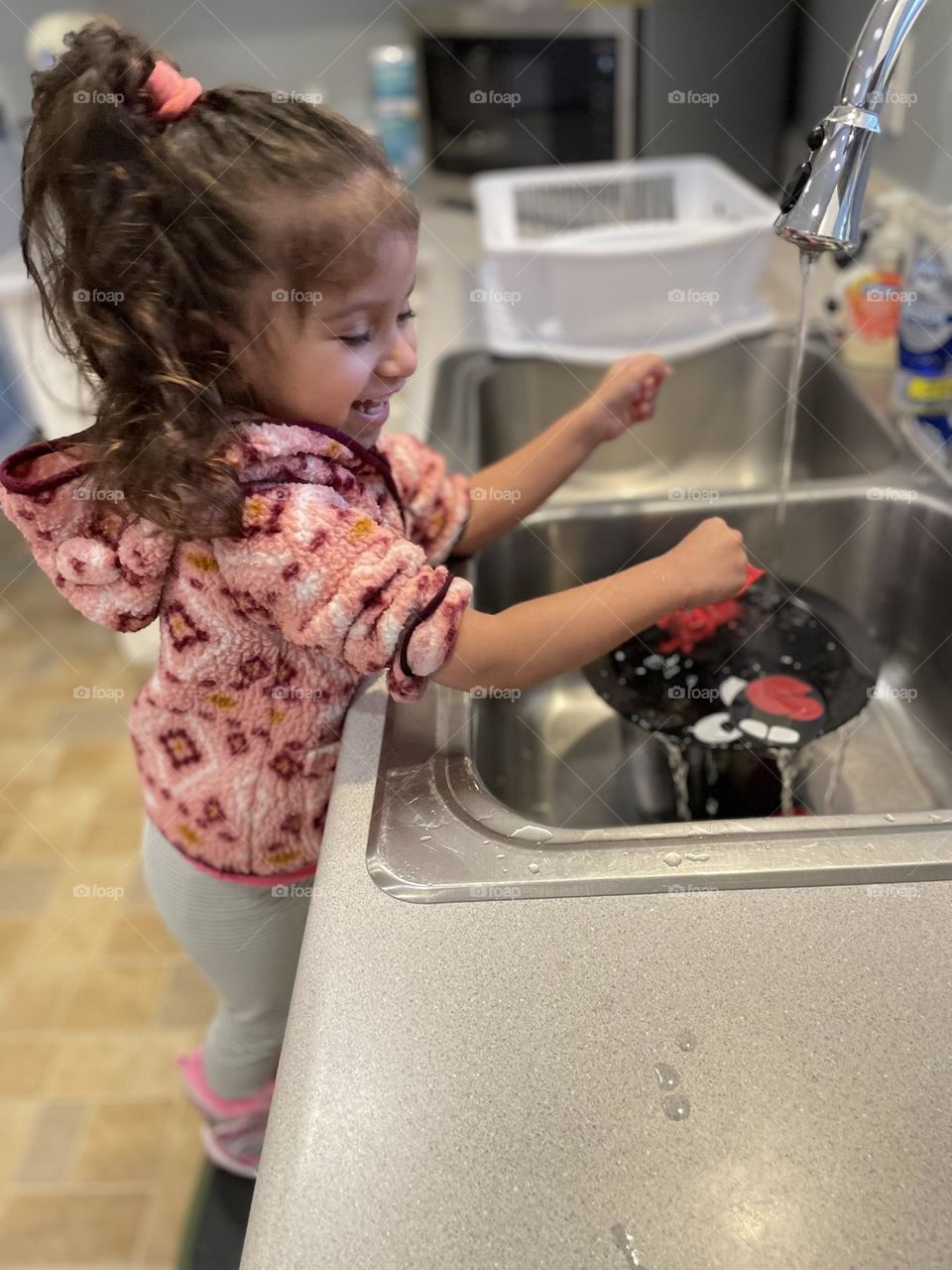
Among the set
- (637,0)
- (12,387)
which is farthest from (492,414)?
(12,387)

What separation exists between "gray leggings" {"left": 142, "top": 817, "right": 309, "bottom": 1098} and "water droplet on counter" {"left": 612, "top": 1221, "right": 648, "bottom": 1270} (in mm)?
398

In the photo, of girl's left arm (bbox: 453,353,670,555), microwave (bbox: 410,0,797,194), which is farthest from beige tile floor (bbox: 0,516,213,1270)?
microwave (bbox: 410,0,797,194)

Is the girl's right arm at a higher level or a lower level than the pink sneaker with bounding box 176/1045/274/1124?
higher

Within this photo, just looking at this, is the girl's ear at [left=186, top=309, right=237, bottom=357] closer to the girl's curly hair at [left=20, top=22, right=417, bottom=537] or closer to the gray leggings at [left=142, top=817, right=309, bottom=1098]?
the girl's curly hair at [left=20, top=22, right=417, bottom=537]

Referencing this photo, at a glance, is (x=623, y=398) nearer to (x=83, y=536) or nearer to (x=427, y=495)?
(x=427, y=495)

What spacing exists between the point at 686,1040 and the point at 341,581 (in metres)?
0.28

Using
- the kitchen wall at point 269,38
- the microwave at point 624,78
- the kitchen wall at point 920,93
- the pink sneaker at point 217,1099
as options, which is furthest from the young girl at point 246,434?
the kitchen wall at point 269,38

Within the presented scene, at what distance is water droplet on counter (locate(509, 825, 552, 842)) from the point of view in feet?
1.67

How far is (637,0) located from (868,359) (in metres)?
0.86

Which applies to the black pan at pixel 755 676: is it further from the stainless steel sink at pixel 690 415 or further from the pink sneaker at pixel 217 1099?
the pink sneaker at pixel 217 1099

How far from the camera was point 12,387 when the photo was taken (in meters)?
2.54

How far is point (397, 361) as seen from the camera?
556mm

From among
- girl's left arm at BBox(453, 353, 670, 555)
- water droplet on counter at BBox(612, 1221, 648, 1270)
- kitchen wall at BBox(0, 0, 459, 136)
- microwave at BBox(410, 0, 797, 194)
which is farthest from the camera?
kitchen wall at BBox(0, 0, 459, 136)

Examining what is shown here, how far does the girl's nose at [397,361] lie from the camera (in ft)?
1.82
